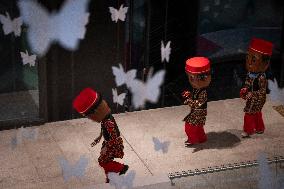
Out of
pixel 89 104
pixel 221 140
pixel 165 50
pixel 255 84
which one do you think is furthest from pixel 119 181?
pixel 165 50

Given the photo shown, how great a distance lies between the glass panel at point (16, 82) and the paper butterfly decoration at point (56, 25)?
0.20 m

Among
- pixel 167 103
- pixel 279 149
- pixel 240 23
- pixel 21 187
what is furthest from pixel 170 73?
pixel 21 187

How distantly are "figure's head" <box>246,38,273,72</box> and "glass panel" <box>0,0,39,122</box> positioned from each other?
11.9 feet

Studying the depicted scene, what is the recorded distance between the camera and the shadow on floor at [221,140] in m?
11.6

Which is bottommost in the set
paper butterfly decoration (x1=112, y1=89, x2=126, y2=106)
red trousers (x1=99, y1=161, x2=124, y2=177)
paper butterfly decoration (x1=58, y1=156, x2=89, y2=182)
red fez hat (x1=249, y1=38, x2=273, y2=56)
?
paper butterfly decoration (x1=58, y1=156, x2=89, y2=182)

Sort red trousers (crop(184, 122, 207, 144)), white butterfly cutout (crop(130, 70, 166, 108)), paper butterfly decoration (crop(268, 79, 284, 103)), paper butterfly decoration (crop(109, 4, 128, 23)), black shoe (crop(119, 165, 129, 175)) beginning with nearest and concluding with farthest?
black shoe (crop(119, 165, 129, 175))
red trousers (crop(184, 122, 207, 144))
paper butterfly decoration (crop(109, 4, 128, 23))
white butterfly cutout (crop(130, 70, 166, 108))
paper butterfly decoration (crop(268, 79, 284, 103))

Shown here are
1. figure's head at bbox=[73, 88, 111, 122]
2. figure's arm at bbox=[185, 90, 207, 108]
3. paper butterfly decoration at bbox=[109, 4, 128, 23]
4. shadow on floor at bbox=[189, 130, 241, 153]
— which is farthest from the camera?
paper butterfly decoration at bbox=[109, 4, 128, 23]

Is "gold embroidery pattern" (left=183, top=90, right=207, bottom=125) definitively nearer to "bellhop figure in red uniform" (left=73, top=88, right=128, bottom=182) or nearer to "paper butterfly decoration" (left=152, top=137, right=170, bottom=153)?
"paper butterfly decoration" (left=152, top=137, right=170, bottom=153)

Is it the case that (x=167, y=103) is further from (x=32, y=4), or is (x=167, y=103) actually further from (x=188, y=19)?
(x=32, y=4)

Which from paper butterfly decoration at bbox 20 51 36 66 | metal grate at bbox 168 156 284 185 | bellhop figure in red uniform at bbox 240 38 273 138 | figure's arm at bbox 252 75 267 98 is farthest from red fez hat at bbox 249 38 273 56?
paper butterfly decoration at bbox 20 51 36 66

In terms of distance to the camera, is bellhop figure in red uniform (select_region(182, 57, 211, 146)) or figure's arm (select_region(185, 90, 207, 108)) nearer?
bellhop figure in red uniform (select_region(182, 57, 211, 146))

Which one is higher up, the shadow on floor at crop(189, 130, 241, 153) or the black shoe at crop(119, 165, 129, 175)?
the black shoe at crop(119, 165, 129, 175)

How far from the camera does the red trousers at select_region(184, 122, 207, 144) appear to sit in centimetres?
1146

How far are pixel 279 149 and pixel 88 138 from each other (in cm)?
309
